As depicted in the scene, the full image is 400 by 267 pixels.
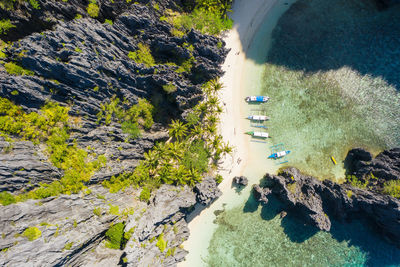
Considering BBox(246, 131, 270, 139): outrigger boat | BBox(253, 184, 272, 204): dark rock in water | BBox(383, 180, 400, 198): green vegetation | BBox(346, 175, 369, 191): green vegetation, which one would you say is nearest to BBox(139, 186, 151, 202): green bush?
BBox(253, 184, 272, 204): dark rock in water

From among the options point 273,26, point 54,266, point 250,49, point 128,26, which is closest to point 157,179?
point 54,266

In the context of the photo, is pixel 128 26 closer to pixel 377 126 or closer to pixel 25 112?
pixel 25 112

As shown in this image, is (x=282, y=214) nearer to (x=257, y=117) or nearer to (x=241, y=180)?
(x=241, y=180)

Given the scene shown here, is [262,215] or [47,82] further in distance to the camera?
[262,215]

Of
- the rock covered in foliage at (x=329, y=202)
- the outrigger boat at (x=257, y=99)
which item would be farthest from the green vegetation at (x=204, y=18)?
the rock covered in foliage at (x=329, y=202)

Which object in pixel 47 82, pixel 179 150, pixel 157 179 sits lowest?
pixel 157 179

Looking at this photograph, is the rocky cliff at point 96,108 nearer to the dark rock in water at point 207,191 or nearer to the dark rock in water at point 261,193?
the dark rock in water at point 207,191

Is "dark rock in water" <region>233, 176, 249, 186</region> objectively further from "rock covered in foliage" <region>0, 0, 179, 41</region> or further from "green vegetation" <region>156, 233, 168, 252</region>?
"rock covered in foliage" <region>0, 0, 179, 41</region>
